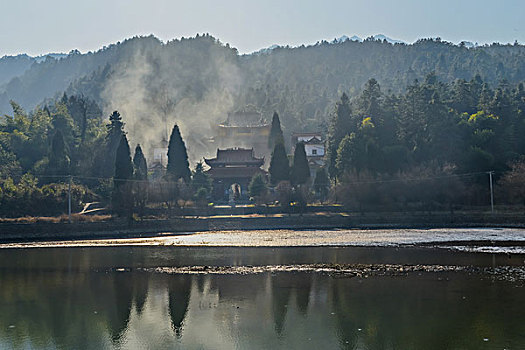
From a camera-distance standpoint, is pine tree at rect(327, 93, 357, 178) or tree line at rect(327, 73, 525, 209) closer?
tree line at rect(327, 73, 525, 209)

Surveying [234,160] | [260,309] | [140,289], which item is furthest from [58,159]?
[260,309]

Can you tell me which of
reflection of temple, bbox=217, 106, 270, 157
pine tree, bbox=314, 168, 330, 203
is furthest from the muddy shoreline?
reflection of temple, bbox=217, 106, 270, 157

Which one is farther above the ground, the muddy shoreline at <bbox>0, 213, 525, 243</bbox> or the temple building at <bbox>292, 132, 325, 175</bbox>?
the temple building at <bbox>292, 132, 325, 175</bbox>

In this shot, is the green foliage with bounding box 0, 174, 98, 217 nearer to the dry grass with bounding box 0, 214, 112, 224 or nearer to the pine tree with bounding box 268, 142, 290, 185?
the dry grass with bounding box 0, 214, 112, 224

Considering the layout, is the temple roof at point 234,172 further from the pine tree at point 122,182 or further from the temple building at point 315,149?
the pine tree at point 122,182

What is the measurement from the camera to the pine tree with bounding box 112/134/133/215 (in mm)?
54750

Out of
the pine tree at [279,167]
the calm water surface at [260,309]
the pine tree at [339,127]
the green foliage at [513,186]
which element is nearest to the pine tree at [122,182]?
the pine tree at [279,167]

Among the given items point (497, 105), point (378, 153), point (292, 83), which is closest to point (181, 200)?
point (378, 153)

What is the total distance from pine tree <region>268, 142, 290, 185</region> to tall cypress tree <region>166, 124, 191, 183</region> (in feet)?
28.1

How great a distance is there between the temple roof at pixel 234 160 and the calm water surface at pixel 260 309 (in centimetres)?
4395

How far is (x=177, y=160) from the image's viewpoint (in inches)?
2496

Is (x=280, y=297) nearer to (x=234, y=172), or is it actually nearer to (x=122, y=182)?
(x=122, y=182)

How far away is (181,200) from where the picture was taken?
61.5 meters

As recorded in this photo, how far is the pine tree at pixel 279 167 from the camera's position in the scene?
214 ft
